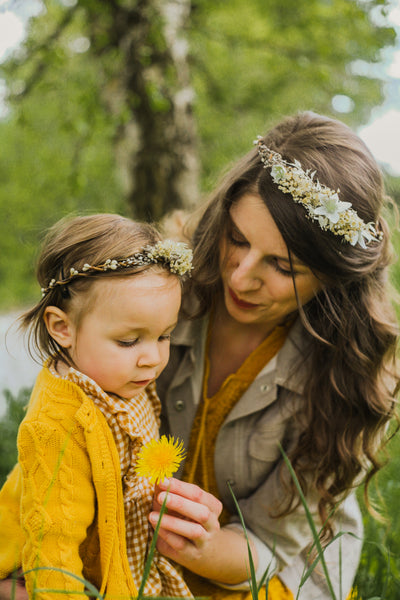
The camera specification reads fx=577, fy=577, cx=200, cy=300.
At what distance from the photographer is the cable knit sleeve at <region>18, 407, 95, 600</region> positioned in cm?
154

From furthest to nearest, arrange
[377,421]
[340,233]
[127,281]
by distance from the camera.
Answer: [377,421], [340,233], [127,281]

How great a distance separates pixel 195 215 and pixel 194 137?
2.44 m

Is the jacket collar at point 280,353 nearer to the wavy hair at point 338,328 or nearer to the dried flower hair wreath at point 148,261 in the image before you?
the wavy hair at point 338,328

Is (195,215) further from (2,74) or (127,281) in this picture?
(2,74)

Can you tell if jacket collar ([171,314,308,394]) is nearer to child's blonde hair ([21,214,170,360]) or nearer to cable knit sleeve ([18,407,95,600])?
child's blonde hair ([21,214,170,360])

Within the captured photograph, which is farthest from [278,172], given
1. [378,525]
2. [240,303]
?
[378,525]

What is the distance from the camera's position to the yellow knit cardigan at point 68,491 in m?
1.55

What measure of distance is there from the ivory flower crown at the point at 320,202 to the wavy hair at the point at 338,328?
74 millimetres

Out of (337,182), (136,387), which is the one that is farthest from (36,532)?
(337,182)

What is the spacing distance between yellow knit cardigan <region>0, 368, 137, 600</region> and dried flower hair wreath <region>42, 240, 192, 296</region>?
1.03 ft

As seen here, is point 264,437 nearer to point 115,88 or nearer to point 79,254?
point 79,254

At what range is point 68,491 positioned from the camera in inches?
62.6

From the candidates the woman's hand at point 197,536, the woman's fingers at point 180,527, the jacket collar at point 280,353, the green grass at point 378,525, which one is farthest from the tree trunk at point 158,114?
the woman's fingers at point 180,527

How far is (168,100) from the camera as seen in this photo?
14.5 ft
